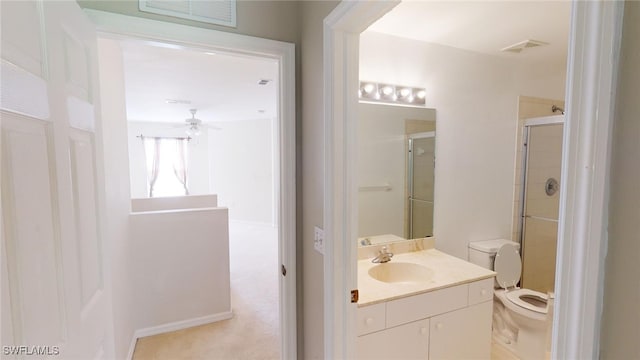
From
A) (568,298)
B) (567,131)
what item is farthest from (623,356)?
(567,131)

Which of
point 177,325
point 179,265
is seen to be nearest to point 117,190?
point 179,265

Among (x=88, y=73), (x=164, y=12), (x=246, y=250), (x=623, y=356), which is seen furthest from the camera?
(x=246, y=250)

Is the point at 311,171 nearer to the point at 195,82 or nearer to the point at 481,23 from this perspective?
the point at 481,23

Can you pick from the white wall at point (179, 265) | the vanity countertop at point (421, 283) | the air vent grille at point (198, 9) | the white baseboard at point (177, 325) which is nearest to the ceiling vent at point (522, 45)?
the vanity countertop at point (421, 283)

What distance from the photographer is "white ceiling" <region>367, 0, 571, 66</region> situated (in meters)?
1.66

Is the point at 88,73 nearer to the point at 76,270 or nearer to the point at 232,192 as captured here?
the point at 76,270

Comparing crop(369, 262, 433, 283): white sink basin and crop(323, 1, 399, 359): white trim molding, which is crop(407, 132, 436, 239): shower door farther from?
crop(323, 1, 399, 359): white trim molding

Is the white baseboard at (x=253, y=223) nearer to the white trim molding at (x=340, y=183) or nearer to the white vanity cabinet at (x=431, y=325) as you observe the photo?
the white vanity cabinet at (x=431, y=325)

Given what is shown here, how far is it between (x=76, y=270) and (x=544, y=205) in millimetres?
3282

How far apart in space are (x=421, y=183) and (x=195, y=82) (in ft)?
8.81

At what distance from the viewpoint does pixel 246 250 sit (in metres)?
4.92

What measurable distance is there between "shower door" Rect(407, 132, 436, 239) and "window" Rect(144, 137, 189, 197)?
246 inches

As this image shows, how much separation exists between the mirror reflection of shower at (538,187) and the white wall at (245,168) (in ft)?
15.7

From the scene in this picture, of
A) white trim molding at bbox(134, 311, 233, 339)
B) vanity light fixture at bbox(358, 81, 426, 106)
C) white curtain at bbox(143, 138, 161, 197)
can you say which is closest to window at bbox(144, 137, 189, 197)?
white curtain at bbox(143, 138, 161, 197)
